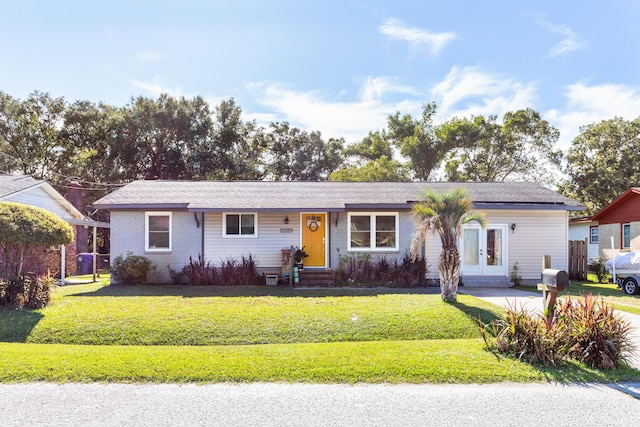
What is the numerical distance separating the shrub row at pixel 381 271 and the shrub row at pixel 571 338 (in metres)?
6.93

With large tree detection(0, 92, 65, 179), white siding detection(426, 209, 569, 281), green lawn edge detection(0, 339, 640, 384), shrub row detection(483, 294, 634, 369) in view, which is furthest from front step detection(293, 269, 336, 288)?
large tree detection(0, 92, 65, 179)

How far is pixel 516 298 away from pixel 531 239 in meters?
4.43

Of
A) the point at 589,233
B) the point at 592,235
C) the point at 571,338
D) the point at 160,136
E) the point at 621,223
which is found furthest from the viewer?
the point at 160,136

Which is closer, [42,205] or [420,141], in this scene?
[42,205]

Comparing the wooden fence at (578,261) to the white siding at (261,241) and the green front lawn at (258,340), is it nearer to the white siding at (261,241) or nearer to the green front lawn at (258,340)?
the green front lawn at (258,340)

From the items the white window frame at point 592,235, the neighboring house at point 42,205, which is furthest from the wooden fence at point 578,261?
the neighboring house at point 42,205

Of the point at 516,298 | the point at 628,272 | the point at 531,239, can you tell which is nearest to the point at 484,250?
the point at 531,239

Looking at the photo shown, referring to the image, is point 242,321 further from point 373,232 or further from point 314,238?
point 373,232

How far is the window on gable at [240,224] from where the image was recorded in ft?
46.7

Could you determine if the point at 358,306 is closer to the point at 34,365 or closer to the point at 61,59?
the point at 34,365

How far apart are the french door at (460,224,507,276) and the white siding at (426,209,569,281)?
0.21 m

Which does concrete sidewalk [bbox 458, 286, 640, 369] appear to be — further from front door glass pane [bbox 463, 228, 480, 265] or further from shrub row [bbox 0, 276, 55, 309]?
shrub row [bbox 0, 276, 55, 309]

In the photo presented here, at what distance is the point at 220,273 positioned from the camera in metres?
13.6

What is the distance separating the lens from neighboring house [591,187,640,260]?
61.3ft
